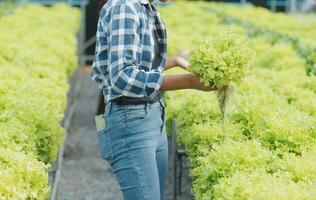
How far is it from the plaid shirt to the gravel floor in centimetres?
378

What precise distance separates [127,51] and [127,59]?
0.18 ft

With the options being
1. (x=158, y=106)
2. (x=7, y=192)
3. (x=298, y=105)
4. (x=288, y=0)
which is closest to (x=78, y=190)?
(x=298, y=105)

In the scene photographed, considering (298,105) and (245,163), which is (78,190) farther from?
(245,163)

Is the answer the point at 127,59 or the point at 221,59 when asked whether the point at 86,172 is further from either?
the point at 127,59

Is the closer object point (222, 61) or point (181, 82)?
point (181, 82)

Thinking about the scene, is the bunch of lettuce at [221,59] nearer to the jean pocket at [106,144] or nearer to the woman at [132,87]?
the woman at [132,87]

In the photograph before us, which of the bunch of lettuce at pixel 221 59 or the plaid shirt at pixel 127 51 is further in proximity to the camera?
the bunch of lettuce at pixel 221 59

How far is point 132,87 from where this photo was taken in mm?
4555

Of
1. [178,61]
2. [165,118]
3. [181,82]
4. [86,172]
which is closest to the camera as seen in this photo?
[181,82]

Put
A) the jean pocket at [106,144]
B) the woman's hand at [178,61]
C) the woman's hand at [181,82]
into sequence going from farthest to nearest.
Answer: the woman's hand at [178,61] < the jean pocket at [106,144] < the woman's hand at [181,82]

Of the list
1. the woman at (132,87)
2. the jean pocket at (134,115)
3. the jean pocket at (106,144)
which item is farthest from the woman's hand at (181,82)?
the jean pocket at (106,144)

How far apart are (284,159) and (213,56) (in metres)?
0.90

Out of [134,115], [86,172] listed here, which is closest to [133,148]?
[134,115]

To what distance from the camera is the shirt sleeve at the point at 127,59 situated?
450 cm
